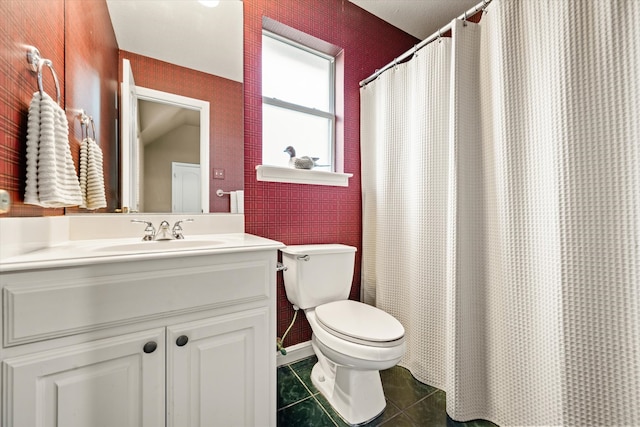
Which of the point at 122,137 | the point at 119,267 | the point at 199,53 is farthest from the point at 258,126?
the point at 119,267

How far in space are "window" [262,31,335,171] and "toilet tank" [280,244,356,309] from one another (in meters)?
0.65

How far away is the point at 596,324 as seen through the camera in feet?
2.82

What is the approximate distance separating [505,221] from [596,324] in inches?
17.3

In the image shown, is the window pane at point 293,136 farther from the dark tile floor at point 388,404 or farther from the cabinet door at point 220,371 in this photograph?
the dark tile floor at point 388,404

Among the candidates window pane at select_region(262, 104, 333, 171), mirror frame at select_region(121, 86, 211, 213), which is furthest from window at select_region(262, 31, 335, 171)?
mirror frame at select_region(121, 86, 211, 213)

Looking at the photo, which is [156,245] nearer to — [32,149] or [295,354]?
[32,149]

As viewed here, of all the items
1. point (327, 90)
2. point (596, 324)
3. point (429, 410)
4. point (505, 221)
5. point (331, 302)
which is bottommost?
point (429, 410)

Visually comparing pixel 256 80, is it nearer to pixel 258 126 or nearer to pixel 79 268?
pixel 258 126

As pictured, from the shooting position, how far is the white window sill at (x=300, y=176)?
1.50m

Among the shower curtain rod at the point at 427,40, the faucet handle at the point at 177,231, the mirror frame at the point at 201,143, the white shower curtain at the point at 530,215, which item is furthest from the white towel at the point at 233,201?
the shower curtain rod at the point at 427,40

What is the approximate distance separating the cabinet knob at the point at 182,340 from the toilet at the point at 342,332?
1.94 ft

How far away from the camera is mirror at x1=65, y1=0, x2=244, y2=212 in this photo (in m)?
1.23

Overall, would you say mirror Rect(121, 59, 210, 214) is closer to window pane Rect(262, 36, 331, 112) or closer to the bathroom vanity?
the bathroom vanity

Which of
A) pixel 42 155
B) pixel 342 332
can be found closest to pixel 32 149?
pixel 42 155
